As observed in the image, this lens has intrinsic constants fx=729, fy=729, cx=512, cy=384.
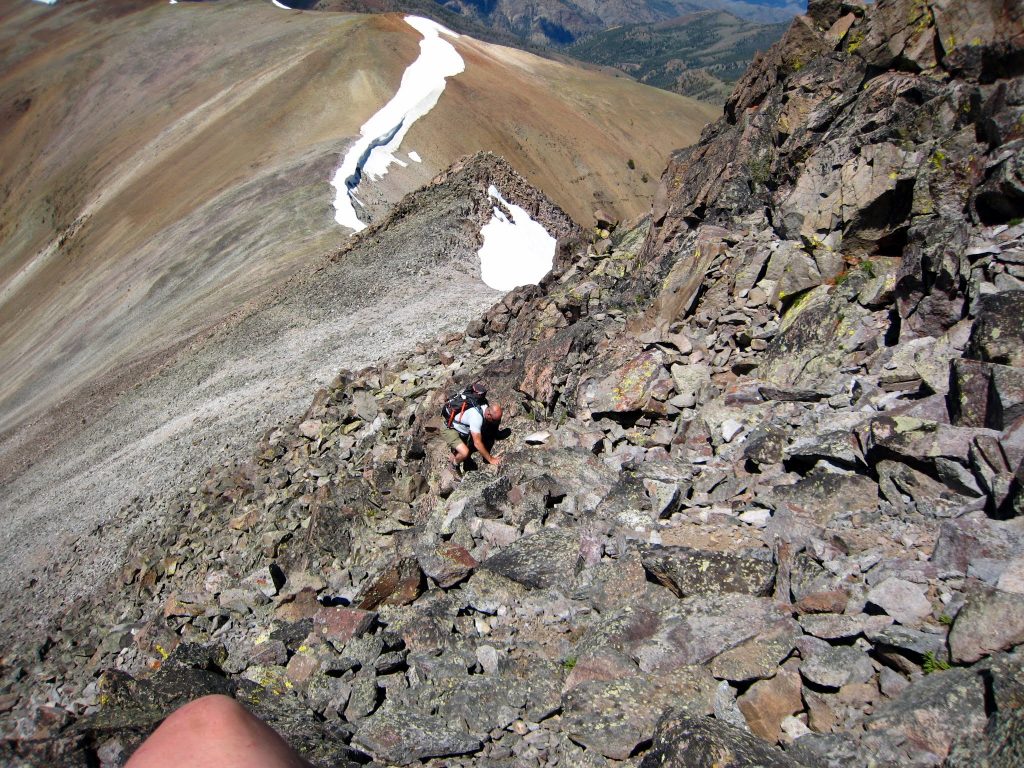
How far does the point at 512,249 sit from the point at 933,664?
2571cm

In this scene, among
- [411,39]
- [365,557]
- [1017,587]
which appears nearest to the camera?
[1017,587]

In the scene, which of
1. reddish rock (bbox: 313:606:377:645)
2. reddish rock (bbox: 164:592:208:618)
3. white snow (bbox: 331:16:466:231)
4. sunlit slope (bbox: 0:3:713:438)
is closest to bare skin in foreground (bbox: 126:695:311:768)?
reddish rock (bbox: 313:606:377:645)

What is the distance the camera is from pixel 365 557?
1025cm

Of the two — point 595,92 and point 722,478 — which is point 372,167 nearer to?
point 722,478

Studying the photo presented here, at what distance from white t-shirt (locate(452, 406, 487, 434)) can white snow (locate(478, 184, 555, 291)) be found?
560 inches

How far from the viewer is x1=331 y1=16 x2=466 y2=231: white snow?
39.4m

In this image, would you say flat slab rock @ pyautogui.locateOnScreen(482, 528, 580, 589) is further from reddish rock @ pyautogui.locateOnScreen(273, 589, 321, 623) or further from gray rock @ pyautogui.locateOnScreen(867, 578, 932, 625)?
gray rock @ pyautogui.locateOnScreen(867, 578, 932, 625)

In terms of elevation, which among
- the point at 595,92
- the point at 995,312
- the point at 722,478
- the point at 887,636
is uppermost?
the point at 995,312

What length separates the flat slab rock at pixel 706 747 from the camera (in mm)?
4766

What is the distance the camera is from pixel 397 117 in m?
52.1

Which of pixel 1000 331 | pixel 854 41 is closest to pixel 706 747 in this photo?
pixel 1000 331

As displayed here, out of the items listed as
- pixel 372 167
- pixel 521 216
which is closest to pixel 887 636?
pixel 521 216

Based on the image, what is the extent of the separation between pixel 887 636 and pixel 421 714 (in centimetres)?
399

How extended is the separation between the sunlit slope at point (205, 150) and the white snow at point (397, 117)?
0.94m
